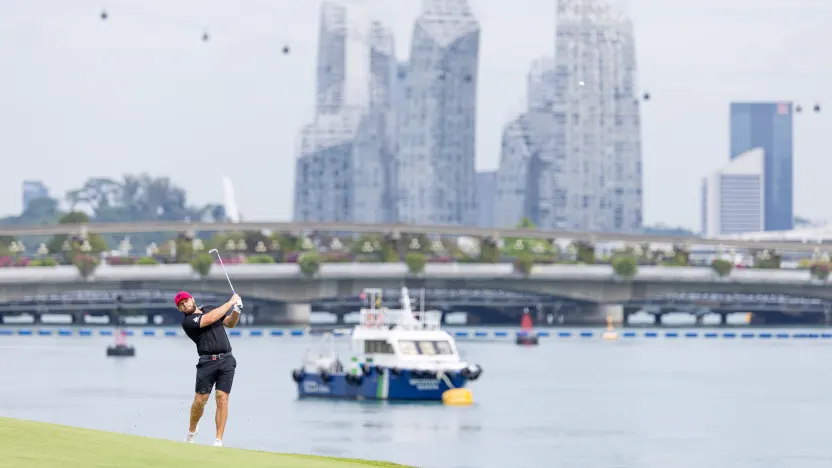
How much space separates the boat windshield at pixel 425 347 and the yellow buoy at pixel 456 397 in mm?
2311

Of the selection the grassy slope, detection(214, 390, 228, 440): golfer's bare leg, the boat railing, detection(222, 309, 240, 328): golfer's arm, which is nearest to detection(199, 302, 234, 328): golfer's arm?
detection(222, 309, 240, 328): golfer's arm

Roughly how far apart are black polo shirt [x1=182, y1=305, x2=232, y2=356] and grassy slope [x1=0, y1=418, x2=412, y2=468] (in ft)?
7.64

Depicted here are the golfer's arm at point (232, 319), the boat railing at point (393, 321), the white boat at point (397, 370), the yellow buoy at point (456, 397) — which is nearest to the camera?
the golfer's arm at point (232, 319)

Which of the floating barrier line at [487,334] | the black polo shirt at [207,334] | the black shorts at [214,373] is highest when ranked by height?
the black polo shirt at [207,334]

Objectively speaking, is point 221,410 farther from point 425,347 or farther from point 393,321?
point 393,321

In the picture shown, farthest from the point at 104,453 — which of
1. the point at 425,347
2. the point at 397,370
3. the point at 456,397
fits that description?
the point at 425,347

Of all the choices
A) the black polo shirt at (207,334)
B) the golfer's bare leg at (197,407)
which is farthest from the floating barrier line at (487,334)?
the black polo shirt at (207,334)

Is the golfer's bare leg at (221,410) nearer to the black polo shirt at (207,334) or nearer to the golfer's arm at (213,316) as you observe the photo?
the black polo shirt at (207,334)

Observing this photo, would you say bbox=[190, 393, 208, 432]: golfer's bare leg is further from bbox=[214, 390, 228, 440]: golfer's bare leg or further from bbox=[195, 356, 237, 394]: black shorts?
bbox=[214, 390, 228, 440]: golfer's bare leg

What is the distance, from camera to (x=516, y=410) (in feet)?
281

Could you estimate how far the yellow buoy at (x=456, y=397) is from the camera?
8606cm

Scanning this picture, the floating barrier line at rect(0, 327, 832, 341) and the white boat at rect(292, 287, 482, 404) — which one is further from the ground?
the white boat at rect(292, 287, 482, 404)

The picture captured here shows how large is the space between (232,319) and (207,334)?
0.92 metres

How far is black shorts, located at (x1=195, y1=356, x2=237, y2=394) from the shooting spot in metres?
31.2
